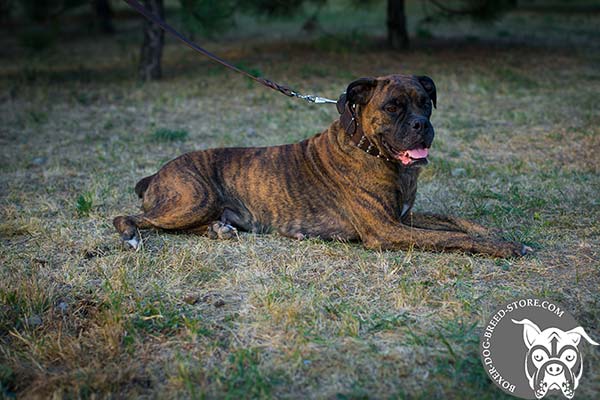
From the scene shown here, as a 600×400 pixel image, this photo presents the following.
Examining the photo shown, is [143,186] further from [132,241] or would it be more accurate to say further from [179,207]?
[132,241]

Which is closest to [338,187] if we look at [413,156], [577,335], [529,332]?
[413,156]

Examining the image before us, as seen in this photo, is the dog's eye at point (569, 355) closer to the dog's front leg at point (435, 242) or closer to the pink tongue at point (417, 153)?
the dog's front leg at point (435, 242)

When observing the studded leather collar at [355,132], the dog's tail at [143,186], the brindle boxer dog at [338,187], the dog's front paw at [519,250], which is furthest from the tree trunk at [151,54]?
the dog's front paw at [519,250]

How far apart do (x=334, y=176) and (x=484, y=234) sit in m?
1.09

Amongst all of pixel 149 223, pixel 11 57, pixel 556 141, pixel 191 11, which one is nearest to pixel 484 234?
pixel 149 223

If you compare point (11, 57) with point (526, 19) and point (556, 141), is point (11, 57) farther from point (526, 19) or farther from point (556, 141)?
point (526, 19)

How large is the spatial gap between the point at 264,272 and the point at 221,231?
660 mm

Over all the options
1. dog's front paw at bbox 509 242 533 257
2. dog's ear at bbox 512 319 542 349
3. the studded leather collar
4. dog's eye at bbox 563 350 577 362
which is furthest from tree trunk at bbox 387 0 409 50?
dog's eye at bbox 563 350 577 362

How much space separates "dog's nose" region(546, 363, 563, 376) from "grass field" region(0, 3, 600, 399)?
0.10m

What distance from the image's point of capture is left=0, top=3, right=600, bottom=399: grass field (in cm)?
293

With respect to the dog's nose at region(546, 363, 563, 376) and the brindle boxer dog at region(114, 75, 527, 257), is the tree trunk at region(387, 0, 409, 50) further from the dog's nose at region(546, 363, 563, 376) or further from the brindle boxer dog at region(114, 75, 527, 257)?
the dog's nose at region(546, 363, 563, 376)

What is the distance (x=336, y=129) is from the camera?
450 cm

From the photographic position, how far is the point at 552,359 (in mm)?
2879

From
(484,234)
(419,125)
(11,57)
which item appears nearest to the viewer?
(419,125)
